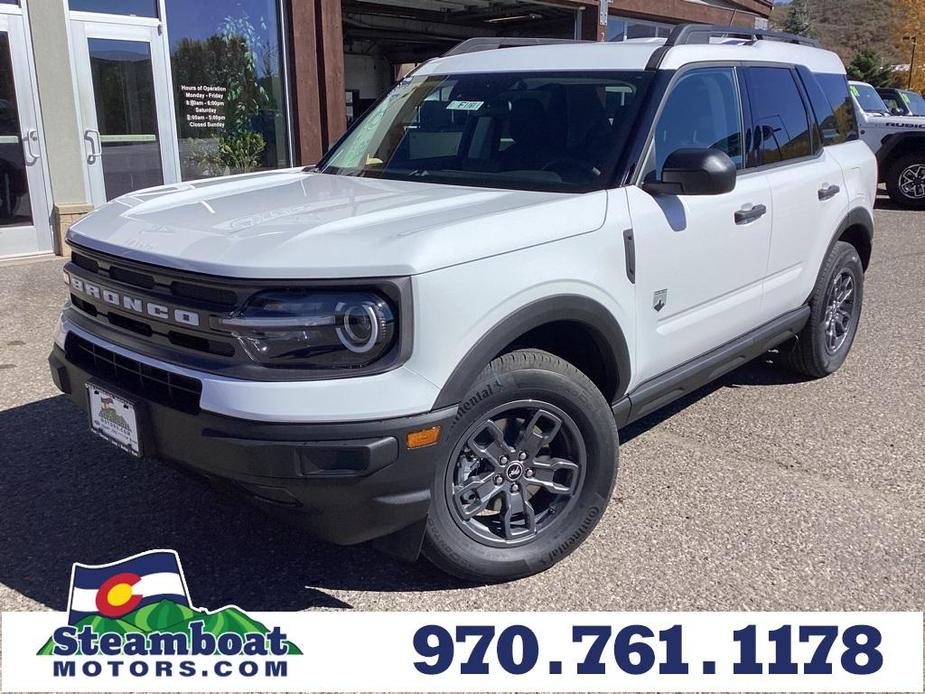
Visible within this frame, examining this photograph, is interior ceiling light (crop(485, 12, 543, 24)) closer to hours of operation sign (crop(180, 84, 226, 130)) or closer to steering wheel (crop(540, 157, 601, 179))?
hours of operation sign (crop(180, 84, 226, 130))

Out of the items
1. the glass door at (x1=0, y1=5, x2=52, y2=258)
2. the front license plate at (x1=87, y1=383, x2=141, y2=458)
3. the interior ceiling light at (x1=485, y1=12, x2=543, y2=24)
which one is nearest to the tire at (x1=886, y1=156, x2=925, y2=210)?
the interior ceiling light at (x1=485, y1=12, x2=543, y2=24)

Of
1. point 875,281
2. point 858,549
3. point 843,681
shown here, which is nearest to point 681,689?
point 843,681

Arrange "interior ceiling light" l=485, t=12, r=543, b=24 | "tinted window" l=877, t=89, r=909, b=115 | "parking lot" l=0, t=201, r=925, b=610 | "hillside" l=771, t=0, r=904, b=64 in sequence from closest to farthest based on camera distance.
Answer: "parking lot" l=0, t=201, r=925, b=610 < "tinted window" l=877, t=89, r=909, b=115 < "interior ceiling light" l=485, t=12, r=543, b=24 < "hillside" l=771, t=0, r=904, b=64

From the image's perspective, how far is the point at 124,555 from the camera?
309 cm

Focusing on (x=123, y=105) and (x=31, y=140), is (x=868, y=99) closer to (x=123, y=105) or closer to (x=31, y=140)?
(x=123, y=105)

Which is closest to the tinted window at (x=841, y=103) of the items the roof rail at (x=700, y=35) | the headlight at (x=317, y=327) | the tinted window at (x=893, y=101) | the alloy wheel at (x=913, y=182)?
the roof rail at (x=700, y=35)

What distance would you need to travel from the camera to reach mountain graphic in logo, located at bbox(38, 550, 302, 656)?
2588 mm

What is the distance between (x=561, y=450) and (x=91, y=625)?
1.64m

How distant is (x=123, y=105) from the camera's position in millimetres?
8883

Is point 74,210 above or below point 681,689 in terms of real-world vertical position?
above

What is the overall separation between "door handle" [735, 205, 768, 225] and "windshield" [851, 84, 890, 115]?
12072mm

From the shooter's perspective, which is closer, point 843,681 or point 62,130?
point 843,681

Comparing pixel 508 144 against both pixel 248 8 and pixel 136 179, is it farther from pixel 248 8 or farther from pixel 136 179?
pixel 248 8

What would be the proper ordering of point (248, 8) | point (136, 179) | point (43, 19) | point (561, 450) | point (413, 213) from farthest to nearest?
point (248, 8) < point (136, 179) < point (43, 19) < point (561, 450) < point (413, 213)
